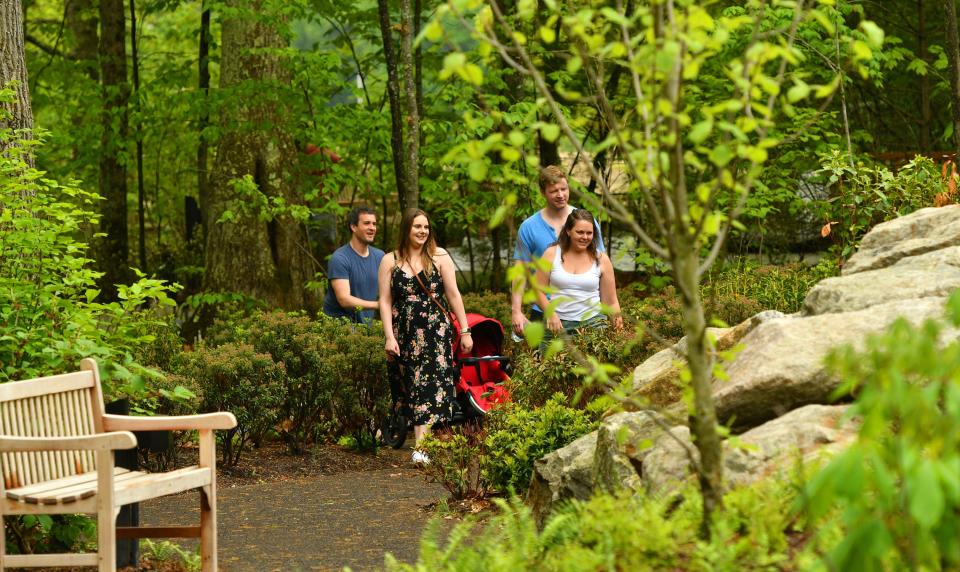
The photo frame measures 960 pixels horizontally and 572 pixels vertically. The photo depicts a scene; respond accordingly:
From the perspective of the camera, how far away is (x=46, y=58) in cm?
2122

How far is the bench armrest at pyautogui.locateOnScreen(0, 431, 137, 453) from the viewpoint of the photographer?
201 inches

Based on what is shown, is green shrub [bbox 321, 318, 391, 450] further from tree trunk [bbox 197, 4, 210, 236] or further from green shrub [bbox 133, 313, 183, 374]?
tree trunk [bbox 197, 4, 210, 236]

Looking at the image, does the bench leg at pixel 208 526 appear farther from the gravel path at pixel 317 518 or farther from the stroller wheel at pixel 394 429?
the stroller wheel at pixel 394 429

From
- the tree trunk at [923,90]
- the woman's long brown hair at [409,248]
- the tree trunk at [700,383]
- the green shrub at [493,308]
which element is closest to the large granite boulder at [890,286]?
the tree trunk at [700,383]

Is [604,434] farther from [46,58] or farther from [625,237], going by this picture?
[46,58]

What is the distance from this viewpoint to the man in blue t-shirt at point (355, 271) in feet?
35.0

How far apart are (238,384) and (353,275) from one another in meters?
1.73

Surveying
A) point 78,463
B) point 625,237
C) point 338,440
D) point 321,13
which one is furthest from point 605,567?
point 625,237

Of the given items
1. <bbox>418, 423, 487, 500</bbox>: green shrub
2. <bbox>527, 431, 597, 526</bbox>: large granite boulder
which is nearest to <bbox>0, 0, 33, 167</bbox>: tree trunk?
<bbox>418, 423, 487, 500</bbox>: green shrub

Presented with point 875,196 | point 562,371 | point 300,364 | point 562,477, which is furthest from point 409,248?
point 875,196

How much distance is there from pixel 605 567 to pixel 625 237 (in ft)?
54.7

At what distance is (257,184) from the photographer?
14.5 metres

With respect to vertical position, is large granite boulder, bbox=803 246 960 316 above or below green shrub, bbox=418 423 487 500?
above

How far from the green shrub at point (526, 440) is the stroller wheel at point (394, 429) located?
2.77m
